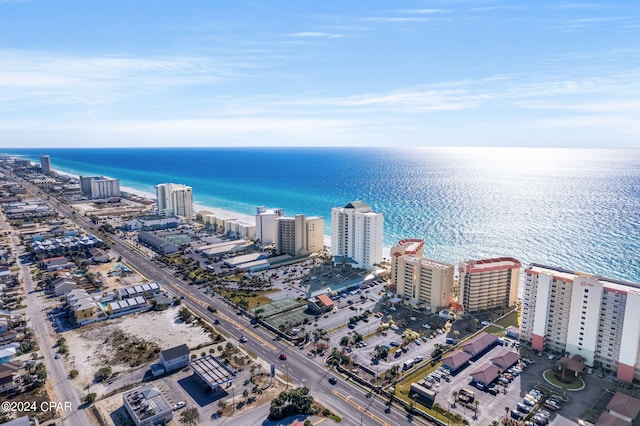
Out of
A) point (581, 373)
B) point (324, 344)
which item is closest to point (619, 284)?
point (581, 373)

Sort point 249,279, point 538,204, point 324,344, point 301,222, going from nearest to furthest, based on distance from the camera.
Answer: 1. point 324,344
2. point 249,279
3. point 301,222
4. point 538,204

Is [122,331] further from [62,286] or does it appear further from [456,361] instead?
[456,361]

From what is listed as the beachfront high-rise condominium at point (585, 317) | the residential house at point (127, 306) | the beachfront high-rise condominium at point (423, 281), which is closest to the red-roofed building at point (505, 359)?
the beachfront high-rise condominium at point (585, 317)

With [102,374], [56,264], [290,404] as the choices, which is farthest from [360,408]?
[56,264]

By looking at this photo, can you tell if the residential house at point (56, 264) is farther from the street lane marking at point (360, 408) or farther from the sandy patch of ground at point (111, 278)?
the street lane marking at point (360, 408)

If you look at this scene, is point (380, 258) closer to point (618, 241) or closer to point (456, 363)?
point (456, 363)

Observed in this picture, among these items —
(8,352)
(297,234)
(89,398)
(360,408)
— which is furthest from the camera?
(297,234)

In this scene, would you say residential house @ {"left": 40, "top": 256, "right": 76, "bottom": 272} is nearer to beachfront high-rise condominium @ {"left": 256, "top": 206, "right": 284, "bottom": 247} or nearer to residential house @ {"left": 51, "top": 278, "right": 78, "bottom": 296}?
residential house @ {"left": 51, "top": 278, "right": 78, "bottom": 296}
